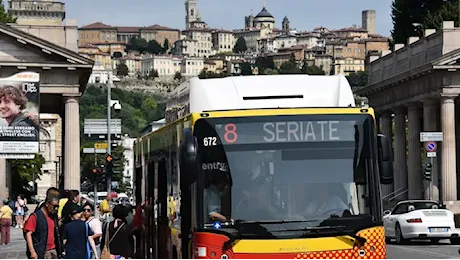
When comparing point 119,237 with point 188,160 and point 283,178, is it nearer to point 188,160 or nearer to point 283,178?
point 188,160

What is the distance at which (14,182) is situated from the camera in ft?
284

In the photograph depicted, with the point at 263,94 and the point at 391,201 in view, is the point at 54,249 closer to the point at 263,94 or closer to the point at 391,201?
the point at 263,94

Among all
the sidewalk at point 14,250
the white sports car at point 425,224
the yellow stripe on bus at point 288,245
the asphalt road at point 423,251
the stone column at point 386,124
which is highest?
the stone column at point 386,124

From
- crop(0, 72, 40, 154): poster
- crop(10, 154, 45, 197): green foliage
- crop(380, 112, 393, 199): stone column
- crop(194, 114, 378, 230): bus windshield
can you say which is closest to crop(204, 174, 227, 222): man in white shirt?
crop(194, 114, 378, 230): bus windshield

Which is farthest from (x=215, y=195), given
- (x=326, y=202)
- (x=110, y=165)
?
(x=110, y=165)

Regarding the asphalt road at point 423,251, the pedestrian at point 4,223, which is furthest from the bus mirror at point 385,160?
the pedestrian at point 4,223

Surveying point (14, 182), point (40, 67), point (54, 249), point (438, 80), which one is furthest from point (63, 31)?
point (54, 249)

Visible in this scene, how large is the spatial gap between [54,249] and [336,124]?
4683 mm

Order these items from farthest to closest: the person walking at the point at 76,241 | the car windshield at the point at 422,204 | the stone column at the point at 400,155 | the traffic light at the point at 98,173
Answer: the stone column at the point at 400,155 → the traffic light at the point at 98,173 → the car windshield at the point at 422,204 → the person walking at the point at 76,241

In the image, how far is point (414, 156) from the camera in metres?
69.1

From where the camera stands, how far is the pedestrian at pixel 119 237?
685 inches

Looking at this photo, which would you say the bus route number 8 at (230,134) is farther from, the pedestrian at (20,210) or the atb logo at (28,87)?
the pedestrian at (20,210)

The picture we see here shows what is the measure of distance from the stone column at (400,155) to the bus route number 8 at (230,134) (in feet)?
184

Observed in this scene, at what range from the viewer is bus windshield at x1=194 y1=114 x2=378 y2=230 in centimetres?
1493
